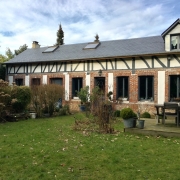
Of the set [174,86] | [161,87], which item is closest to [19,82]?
[161,87]

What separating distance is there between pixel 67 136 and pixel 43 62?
9.91 meters

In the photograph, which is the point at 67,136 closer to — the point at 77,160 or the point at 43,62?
the point at 77,160

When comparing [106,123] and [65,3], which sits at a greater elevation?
[65,3]

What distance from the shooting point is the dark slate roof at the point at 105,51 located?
12586 millimetres

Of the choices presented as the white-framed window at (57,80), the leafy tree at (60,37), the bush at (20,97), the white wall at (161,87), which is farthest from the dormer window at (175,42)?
the leafy tree at (60,37)

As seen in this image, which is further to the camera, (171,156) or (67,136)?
(67,136)

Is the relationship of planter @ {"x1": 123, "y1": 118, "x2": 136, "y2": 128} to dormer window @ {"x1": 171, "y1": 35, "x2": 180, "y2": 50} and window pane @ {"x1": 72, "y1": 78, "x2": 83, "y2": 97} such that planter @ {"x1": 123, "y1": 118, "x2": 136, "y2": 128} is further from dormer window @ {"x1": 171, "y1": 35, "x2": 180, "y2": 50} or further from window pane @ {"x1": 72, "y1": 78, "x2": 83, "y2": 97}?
window pane @ {"x1": 72, "y1": 78, "x2": 83, "y2": 97}

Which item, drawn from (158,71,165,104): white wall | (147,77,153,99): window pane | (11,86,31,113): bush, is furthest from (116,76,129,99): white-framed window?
(11,86,31,113): bush

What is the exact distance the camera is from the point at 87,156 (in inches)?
178

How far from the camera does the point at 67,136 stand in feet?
21.3

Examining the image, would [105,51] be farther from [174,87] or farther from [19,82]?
[19,82]

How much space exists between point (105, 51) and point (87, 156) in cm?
1043

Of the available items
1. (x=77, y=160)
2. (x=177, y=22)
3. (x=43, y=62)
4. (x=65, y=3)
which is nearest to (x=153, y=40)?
(x=177, y=22)

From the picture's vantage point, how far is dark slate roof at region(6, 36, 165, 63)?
41.3ft
